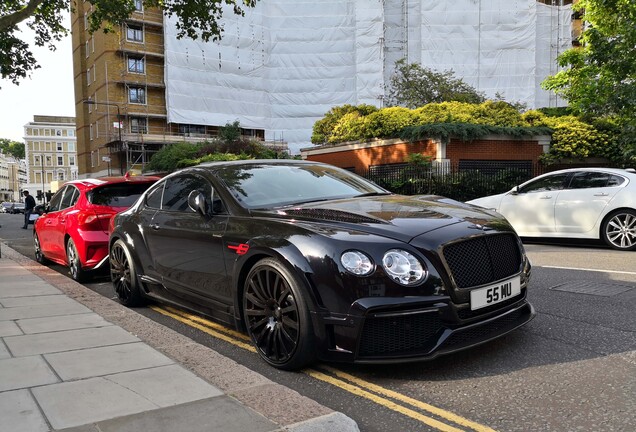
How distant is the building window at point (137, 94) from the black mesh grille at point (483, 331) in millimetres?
49624

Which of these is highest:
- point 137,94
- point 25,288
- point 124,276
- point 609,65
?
point 137,94

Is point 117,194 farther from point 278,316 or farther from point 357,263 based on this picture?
point 357,263

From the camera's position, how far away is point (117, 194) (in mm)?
7910

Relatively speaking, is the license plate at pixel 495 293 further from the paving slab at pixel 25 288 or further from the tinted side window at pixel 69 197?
the tinted side window at pixel 69 197

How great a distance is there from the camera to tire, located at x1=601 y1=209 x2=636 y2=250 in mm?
9188

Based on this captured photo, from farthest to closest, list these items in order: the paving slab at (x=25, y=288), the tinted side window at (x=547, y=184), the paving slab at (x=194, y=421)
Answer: the tinted side window at (x=547, y=184) < the paving slab at (x=25, y=288) < the paving slab at (x=194, y=421)

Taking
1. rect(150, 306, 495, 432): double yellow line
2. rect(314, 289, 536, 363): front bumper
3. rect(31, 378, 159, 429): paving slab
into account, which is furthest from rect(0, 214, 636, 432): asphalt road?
rect(31, 378, 159, 429): paving slab

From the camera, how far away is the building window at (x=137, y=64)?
4847 cm

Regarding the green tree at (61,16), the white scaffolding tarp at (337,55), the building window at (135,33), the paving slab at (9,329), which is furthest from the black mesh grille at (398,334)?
the building window at (135,33)

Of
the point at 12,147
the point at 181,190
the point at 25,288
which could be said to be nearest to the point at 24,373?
the point at 181,190

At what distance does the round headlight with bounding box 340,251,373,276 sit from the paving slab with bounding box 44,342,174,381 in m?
1.56

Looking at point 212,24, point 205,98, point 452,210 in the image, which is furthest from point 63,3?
point 205,98

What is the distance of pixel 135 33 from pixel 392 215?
168 feet

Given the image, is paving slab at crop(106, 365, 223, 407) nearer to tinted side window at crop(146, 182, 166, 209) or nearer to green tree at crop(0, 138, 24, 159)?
tinted side window at crop(146, 182, 166, 209)
